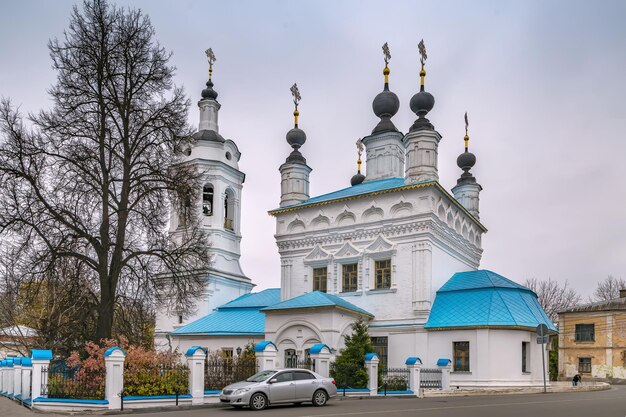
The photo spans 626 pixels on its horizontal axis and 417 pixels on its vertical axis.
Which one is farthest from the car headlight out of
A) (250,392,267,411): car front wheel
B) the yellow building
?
the yellow building

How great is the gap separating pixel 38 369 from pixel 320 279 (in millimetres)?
15707

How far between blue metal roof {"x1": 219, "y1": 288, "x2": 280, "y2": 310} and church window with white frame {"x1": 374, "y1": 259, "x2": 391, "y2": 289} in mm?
6458

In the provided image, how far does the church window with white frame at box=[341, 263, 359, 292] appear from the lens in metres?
28.6

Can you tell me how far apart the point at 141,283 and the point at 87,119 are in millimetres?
5354

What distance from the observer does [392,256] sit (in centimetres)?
2745

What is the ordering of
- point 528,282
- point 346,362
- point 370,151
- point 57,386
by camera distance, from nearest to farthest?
point 57,386 → point 346,362 → point 370,151 → point 528,282

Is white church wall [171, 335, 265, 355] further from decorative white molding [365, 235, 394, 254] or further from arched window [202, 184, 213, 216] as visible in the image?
arched window [202, 184, 213, 216]

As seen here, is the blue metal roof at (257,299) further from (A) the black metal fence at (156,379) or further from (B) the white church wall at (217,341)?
(A) the black metal fence at (156,379)

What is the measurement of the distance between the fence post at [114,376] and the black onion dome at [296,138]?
2054 centimetres

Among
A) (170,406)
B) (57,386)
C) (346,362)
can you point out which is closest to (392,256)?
(346,362)

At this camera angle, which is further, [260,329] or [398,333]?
[260,329]

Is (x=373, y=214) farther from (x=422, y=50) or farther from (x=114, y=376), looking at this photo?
(x=114, y=376)

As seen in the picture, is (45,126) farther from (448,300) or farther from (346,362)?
(448,300)

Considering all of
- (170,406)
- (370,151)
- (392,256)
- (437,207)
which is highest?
(370,151)
